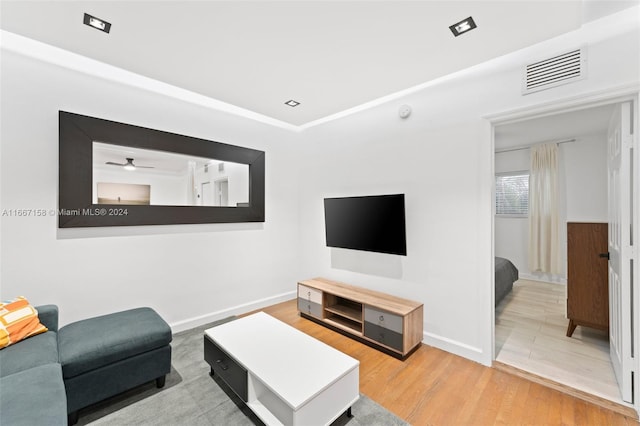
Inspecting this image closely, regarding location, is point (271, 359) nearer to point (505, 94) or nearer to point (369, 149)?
point (369, 149)

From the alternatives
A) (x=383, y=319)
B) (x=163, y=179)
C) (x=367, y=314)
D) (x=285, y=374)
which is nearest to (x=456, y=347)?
(x=383, y=319)

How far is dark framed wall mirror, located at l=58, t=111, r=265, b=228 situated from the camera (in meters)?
2.36

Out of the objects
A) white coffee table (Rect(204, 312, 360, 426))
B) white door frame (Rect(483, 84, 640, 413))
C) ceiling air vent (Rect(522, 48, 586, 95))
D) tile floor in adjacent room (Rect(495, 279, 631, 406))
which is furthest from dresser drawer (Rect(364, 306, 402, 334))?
ceiling air vent (Rect(522, 48, 586, 95))

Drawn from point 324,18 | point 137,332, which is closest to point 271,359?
point 137,332

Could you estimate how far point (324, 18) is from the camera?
184 centimetres

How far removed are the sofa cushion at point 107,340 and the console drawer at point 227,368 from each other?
0.33 m

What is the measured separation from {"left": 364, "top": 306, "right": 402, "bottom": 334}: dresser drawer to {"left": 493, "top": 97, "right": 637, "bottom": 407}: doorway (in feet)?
3.22

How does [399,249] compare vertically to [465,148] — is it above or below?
below

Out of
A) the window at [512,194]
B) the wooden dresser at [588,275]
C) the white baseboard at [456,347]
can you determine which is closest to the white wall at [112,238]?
the white baseboard at [456,347]

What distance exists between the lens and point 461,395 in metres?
2.02

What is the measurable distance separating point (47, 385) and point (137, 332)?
597 mm

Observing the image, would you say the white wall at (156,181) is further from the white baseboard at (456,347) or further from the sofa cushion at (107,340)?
the white baseboard at (456,347)

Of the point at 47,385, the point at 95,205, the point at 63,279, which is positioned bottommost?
the point at 47,385

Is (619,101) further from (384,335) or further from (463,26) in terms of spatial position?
(384,335)
